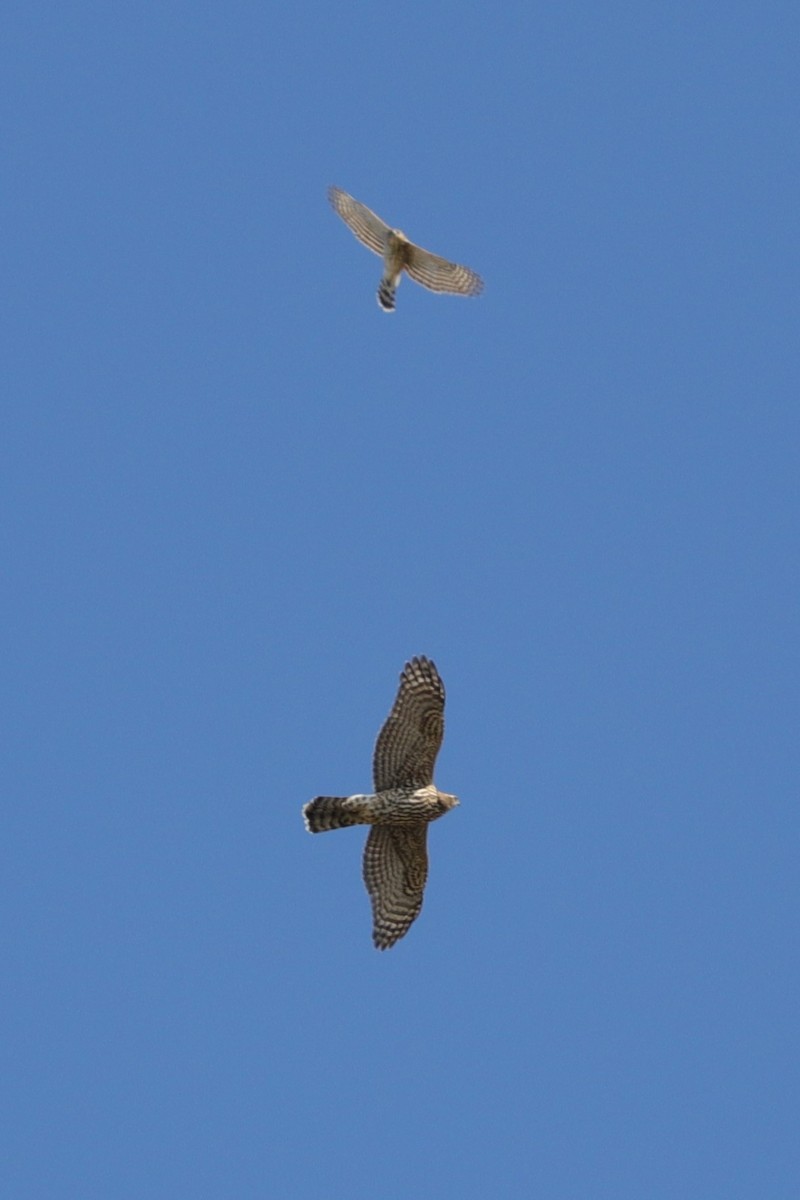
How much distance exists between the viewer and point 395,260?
28750 millimetres

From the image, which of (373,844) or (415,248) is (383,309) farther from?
(373,844)

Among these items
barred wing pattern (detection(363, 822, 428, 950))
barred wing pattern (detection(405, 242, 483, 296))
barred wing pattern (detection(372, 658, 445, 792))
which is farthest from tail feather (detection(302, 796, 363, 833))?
barred wing pattern (detection(405, 242, 483, 296))

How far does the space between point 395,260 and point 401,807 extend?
856 centimetres

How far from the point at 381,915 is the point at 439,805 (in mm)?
1665

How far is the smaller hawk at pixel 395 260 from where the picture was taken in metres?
28.6

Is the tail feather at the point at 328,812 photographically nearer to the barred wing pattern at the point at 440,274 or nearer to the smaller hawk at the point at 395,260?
the smaller hawk at the point at 395,260

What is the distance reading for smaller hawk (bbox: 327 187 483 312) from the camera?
28.6 m

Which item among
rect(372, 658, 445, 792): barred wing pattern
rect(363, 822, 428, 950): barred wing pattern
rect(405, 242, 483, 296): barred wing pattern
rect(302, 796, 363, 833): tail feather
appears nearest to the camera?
rect(372, 658, 445, 792): barred wing pattern

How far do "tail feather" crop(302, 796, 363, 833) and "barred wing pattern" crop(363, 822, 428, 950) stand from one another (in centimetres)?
72

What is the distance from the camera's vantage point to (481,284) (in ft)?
94.7

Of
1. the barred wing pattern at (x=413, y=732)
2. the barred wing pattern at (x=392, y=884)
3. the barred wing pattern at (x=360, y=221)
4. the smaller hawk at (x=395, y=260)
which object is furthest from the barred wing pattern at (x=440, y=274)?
the barred wing pattern at (x=392, y=884)

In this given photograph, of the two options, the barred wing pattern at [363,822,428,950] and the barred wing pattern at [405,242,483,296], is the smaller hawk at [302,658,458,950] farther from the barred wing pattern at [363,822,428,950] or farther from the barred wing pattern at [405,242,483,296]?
the barred wing pattern at [405,242,483,296]

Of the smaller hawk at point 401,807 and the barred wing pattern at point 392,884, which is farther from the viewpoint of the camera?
the barred wing pattern at point 392,884

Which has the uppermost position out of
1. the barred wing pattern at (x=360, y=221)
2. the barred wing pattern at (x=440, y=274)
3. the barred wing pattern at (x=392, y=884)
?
the barred wing pattern at (x=360, y=221)
